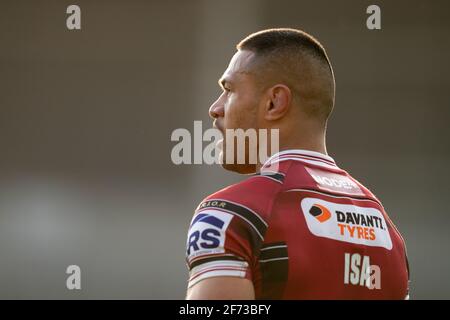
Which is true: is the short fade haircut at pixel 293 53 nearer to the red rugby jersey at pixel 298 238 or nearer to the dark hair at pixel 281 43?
the dark hair at pixel 281 43

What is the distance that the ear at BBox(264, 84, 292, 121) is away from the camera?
1718 mm

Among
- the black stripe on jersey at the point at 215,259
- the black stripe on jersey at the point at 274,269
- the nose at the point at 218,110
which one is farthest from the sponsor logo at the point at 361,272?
the nose at the point at 218,110

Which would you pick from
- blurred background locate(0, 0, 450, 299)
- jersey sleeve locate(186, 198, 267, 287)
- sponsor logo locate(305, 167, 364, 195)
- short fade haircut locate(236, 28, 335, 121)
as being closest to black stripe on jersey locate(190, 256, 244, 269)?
jersey sleeve locate(186, 198, 267, 287)

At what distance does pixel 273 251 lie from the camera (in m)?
1.39

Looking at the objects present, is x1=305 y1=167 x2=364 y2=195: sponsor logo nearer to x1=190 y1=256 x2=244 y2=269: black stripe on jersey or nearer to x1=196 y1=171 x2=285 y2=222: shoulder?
x1=196 y1=171 x2=285 y2=222: shoulder

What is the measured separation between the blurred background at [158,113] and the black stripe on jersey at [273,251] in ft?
15.0

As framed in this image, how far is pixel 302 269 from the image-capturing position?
55.4 inches

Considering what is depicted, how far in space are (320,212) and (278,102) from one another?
0.35 meters

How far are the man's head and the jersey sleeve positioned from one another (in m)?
0.36

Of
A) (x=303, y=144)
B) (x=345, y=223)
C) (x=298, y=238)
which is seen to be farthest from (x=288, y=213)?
(x=303, y=144)

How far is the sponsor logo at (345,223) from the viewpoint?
4.91 ft

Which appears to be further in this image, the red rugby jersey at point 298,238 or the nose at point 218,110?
the nose at point 218,110
